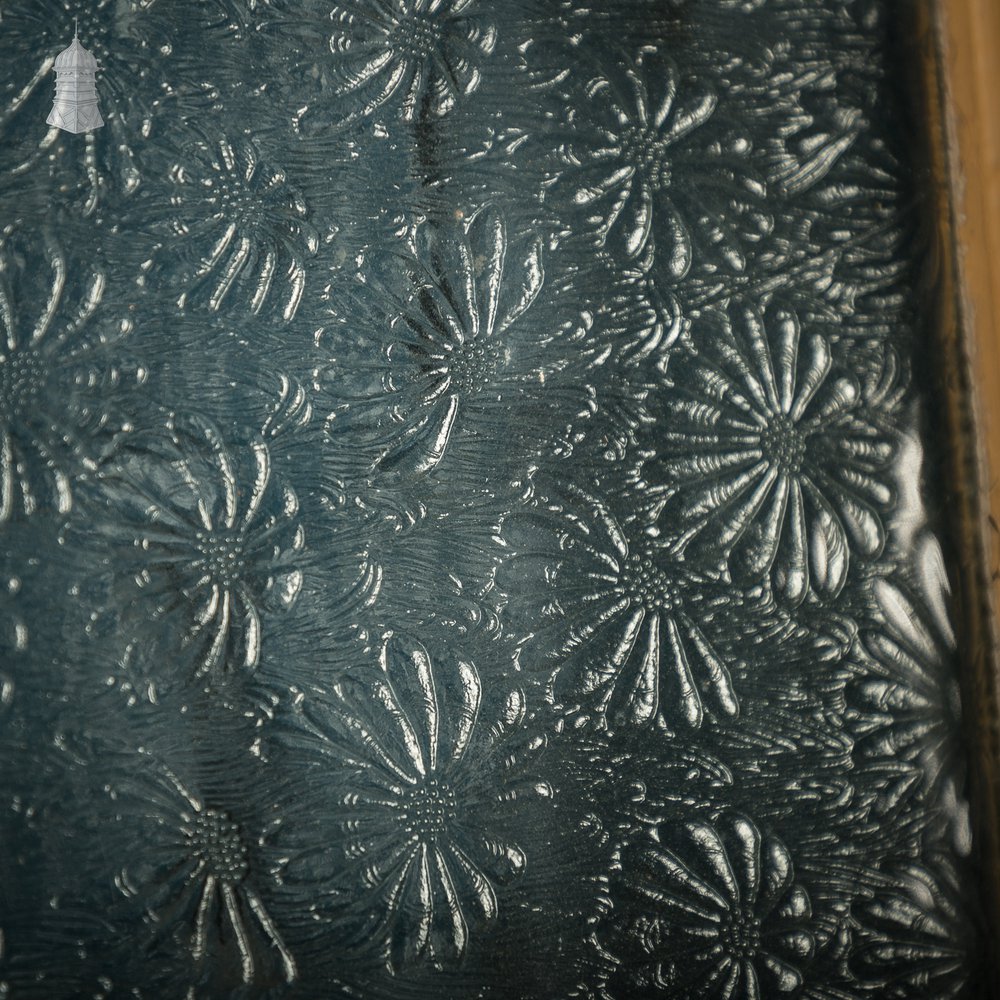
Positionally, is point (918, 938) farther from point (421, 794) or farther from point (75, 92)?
point (75, 92)

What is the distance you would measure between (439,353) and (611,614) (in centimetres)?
17

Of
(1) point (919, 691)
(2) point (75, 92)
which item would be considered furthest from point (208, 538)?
Result: (1) point (919, 691)

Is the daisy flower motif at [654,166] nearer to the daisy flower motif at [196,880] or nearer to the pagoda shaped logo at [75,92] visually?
the pagoda shaped logo at [75,92]

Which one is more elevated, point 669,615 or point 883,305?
point 883,305

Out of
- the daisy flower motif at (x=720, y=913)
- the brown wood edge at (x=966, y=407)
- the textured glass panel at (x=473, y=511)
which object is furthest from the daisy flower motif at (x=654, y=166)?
the daisy flower motif at (x=720, y=913)

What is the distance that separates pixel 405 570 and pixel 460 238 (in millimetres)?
179

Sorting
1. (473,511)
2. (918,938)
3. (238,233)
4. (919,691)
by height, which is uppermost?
(238,233)

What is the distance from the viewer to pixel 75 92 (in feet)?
1.53

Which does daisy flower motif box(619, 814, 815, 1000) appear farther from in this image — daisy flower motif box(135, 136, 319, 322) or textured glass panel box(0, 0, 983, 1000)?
daisy flower motif box(135, 136, 319, 322)

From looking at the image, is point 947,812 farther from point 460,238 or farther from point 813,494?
point 460,238

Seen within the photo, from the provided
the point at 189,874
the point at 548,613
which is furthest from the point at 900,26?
the point at 189,874

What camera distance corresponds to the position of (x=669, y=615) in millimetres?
452

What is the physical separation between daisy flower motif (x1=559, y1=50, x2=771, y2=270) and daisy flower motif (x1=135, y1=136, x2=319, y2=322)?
0.15 m

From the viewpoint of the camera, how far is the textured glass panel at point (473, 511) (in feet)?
1.45
